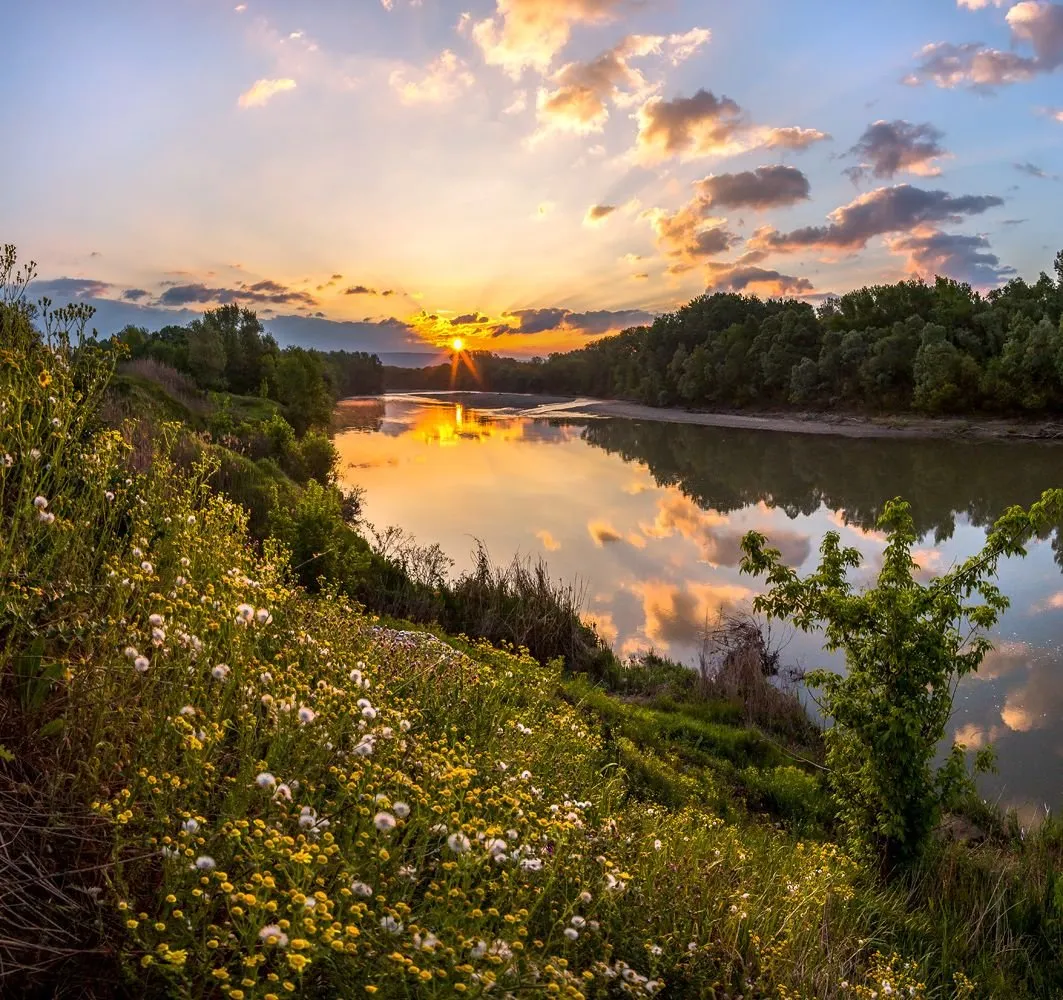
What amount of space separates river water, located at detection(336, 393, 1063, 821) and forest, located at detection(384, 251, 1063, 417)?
22.8 feet

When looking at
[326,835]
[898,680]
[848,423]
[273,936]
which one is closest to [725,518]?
[898,680]

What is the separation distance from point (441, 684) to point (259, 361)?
182ft

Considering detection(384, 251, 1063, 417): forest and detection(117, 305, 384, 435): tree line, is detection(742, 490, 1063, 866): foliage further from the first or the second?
detection(384, 251, 1063, 417): forest

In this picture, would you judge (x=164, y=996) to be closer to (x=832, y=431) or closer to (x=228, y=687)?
(x=228, y=687)

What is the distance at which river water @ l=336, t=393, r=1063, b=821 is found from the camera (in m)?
12.4

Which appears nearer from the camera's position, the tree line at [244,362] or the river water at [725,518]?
the river water at [725,518]

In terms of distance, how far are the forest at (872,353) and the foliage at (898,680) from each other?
49438mm

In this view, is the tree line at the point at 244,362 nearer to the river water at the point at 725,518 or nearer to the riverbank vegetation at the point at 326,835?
the river water at the point at 725,518

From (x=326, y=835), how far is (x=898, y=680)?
558 cm

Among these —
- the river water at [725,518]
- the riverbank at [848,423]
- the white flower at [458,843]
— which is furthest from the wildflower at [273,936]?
the riverbank at [848,423]

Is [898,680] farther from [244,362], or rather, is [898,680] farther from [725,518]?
[244,362]

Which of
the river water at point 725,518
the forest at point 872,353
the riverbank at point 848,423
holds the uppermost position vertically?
the forest at point 872,353

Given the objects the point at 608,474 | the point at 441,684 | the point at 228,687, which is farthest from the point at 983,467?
the point at 228,687

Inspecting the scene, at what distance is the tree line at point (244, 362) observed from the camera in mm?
47219
